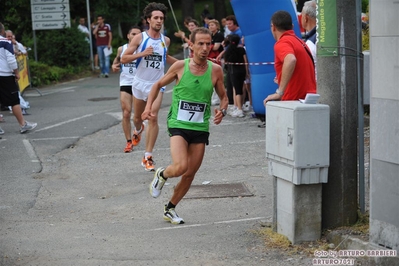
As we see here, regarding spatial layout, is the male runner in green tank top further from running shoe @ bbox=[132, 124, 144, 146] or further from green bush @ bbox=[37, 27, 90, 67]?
green bush @ bbox=[37, 27, 90, 67]

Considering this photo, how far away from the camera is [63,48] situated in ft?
91.4

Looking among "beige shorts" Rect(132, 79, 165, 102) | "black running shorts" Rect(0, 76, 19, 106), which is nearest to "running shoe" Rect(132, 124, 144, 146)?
"beige shorts" Rect(132, 79, 165, 102)

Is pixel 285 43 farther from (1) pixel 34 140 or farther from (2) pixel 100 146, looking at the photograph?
(1) pixel 34 140

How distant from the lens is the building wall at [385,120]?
5.84 m

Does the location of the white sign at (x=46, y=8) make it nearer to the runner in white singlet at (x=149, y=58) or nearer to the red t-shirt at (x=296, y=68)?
the runner in white singlet at (x=149, y=58)

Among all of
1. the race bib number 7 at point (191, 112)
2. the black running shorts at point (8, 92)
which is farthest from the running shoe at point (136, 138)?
the race bib number 7 at point (191, 112)

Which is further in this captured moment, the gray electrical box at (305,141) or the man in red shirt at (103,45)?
the man in red shirt at (103,45)

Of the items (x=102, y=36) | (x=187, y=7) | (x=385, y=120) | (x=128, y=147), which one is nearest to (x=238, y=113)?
(x=128, y=147)

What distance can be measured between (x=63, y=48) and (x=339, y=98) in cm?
2190

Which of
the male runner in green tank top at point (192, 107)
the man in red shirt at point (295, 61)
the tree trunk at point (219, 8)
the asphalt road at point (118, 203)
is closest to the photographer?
the asphalt road at point (118, 203)

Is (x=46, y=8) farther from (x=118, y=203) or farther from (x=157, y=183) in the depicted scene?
(x=157, y=183)

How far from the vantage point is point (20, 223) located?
27.6 ft

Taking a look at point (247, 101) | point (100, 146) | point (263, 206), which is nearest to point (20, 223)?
point (263, 206)

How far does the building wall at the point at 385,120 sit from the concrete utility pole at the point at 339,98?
2.55ft
